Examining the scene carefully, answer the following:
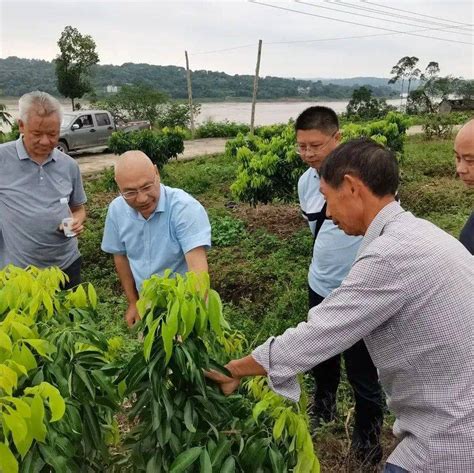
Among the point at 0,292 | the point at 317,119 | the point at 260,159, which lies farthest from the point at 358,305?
Result: the point at 260,159

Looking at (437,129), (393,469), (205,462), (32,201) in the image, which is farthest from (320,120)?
(437,129)

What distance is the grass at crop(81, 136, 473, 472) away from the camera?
13.0ft

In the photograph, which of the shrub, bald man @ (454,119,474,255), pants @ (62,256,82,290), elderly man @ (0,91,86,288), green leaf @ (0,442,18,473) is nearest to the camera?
green leaf @ (0,442,18,473)

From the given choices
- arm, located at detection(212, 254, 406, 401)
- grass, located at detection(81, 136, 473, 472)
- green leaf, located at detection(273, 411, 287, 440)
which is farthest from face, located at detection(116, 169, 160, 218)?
green leaf, located at detection(273, 411, 287, 440)

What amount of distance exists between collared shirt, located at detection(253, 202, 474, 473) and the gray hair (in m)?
1.72

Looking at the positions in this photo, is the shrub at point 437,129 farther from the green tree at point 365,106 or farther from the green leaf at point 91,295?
the green leaf at point 91,295

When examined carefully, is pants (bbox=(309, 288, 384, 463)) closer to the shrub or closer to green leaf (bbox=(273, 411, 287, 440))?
green leaf (bbox=(273, 411, 287, 440))

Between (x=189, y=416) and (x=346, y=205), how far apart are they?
0.63 metres

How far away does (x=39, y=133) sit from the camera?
2600 mm

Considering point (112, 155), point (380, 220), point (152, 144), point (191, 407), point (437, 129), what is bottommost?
point (112, 155)

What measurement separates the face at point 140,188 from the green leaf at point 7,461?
3.78ft

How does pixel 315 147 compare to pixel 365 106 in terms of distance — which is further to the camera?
pixel 365 106

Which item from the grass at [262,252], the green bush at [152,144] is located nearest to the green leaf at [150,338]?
the grass at [262,252]

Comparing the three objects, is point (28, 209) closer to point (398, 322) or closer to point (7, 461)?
point (7, 461)
